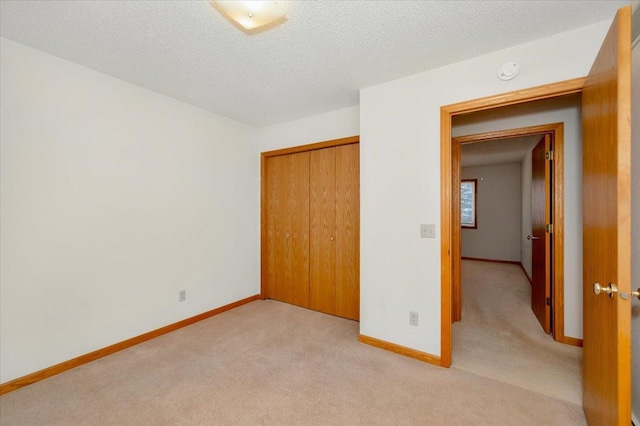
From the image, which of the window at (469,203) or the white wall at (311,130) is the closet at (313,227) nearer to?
the white wall at (311,130)

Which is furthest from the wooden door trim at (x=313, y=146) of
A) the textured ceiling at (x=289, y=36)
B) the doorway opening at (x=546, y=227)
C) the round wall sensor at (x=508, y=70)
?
the round wall sensor at (x=508, y=70)

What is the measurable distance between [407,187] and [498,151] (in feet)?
12.7

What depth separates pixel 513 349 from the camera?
2.42 metres

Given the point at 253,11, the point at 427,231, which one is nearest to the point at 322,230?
the point at 427,231

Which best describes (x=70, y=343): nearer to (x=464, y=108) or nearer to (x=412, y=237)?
(x=412, y=237)

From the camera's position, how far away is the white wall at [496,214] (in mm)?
6367

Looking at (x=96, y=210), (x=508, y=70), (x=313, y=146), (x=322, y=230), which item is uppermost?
(x=508, y=70)

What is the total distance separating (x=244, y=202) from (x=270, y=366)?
2130 mm

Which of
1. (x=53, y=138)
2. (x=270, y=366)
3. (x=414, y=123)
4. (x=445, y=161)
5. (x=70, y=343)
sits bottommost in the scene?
(x=270, y=366)

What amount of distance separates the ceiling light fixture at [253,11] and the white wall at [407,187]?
123 centimetres

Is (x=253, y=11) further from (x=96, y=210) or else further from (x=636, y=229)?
(x=636, y=229)

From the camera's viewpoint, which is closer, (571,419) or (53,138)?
(571,419)

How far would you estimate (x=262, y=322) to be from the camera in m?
3.03

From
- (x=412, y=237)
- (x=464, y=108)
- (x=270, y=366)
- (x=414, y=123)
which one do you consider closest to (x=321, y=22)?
(x=414, y=123)
